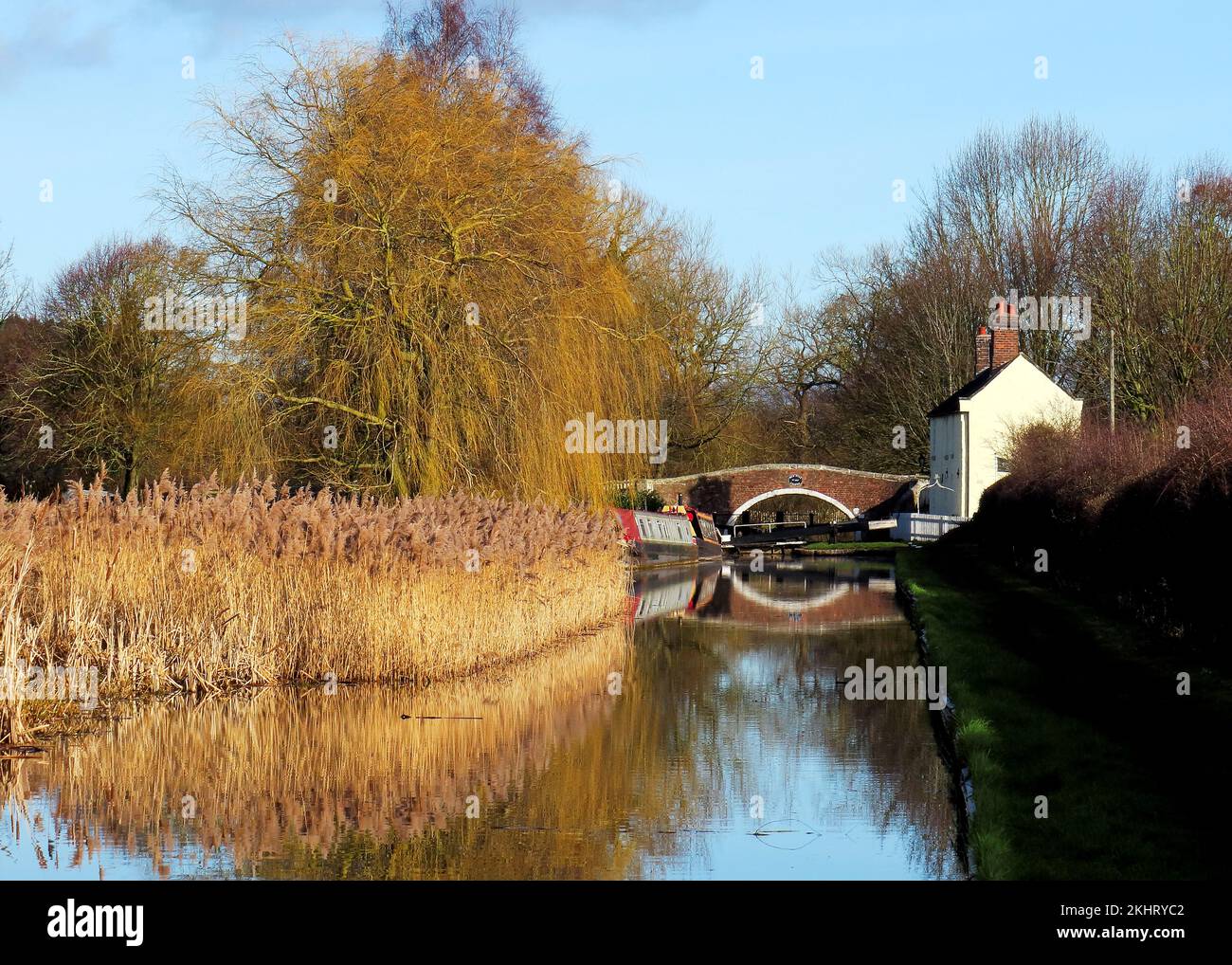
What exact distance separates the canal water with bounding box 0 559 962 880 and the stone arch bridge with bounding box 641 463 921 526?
133ft

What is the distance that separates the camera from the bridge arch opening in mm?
57938

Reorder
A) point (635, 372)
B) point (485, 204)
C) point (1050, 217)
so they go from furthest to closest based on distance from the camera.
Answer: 1. point (1050, 217)
2. point (635, 372)
3. point (485, 204)

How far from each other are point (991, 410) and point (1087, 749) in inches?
1585

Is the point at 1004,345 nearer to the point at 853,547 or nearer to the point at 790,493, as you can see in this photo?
the point at 853,547

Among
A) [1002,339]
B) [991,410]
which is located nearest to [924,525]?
[991,410]

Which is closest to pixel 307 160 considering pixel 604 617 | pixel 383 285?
pixel 383 285

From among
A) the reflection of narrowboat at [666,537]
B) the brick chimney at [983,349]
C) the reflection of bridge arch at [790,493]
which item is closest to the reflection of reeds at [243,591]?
the reflection of narrowboat at [666,537]

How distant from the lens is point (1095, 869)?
778cm

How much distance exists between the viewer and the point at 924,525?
51625mm

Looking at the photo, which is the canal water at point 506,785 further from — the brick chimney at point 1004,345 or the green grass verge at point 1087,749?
the brick chimney at point 1004,345

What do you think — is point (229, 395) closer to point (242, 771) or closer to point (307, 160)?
point (307, 160)

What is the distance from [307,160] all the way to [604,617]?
349 inches
